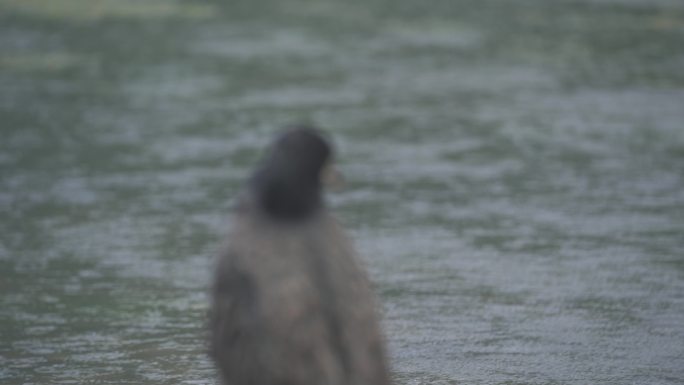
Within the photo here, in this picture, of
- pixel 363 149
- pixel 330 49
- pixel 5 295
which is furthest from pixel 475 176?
pixel 330 49

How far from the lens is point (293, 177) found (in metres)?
3.81

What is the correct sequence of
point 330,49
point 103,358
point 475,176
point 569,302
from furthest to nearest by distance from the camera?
point 330,49, point 475,176, point 569,302, point 103,358

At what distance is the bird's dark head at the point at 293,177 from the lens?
12.5 ft

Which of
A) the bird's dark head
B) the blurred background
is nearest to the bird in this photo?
the bird's dark head

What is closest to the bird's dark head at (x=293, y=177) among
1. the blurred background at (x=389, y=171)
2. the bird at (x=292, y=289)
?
the bird at (x=292, y=289)

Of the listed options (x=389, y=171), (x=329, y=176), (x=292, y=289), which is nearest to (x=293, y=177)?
(x=329, y=176)

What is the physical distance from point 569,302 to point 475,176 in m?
2.44

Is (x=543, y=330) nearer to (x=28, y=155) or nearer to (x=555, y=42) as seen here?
(x=28, y=155)

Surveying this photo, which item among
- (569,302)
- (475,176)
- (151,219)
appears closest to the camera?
(569,302)

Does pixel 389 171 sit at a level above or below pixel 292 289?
below

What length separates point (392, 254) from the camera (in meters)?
7.93

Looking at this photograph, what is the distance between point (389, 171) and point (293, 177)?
5850 mm

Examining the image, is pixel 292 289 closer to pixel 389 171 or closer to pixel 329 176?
pixel 329 176

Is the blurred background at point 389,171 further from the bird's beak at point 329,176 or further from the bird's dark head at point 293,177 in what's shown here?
the bird's dark head at point 293,177
